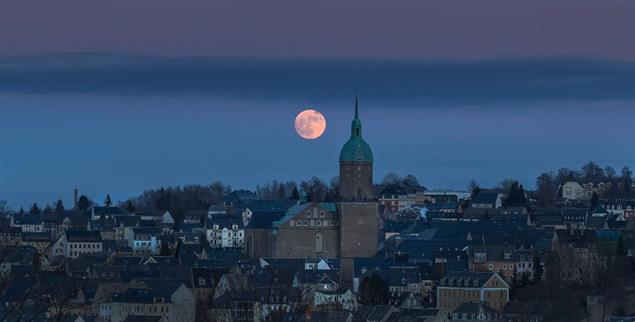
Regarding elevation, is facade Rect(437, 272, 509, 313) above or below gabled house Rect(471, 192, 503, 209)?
below

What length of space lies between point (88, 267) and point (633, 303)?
100ft

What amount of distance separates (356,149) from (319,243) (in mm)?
4924

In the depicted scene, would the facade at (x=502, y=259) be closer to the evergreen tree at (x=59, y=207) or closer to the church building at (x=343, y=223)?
the church building at (x=343, y=223)

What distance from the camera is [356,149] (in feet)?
314

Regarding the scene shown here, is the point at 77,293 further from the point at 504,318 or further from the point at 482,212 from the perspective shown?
the point at 482,212

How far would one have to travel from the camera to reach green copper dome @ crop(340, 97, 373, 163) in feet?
313

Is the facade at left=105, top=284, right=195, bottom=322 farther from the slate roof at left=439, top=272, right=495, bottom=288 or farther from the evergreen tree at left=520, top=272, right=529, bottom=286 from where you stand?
the evergreen tree at left=520, top=272, right=529, bottom=286

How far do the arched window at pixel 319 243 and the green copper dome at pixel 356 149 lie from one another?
12.7ft

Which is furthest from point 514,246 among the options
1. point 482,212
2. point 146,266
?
point 482,212

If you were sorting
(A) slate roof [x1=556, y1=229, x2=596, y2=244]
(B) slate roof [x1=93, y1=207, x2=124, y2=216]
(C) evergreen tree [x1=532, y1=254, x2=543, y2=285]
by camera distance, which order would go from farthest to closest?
(B) slate roof [x1=93, y1=207, x2=124, y2=216] → (A) slate roof [x1=556, y1=229, x2=596, y2=244] → (C) evergreen tree [x1=532, y1=254, x2=543, y2=285]

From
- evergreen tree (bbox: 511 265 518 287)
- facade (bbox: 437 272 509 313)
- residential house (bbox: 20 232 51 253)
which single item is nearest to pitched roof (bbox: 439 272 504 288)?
facade (bbox: 437 272 509 313)

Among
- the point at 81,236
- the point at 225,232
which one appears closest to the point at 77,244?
the point at 81,236

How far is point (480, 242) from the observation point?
93.9 meters

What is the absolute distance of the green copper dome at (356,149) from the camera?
95375mm
